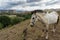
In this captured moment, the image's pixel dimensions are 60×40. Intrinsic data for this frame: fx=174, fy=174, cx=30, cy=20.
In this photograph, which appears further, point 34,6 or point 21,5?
point 21,5

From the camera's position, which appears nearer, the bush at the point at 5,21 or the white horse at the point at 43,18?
the white horse at the point at 43,18

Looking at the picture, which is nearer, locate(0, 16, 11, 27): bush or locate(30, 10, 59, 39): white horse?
locate(30, 10, 59, 39): white horse

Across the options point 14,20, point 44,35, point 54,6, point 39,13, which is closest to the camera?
point 39,13

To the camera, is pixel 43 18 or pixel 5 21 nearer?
pixel 43 18

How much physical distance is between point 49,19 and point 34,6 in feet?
22.0

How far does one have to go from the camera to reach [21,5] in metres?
13.4

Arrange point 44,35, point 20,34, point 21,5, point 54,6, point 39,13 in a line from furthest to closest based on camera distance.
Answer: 1. point 21,5
2. point 54,6
3. point 20,34
4. point 44,35
5. point 39,13

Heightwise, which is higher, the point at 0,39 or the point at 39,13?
the point at 39,13

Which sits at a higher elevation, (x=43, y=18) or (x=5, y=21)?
(x=43, y=18)

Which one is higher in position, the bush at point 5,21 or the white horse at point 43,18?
the white horse at point 43,18

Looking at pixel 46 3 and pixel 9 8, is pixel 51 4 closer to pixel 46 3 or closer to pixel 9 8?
pixel 46 3

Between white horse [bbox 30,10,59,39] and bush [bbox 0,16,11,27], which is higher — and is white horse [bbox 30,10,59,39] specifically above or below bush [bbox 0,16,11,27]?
above

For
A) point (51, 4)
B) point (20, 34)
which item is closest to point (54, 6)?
point (51, 4)

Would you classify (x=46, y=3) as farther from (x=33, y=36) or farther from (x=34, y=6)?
(x=33, y=36)
